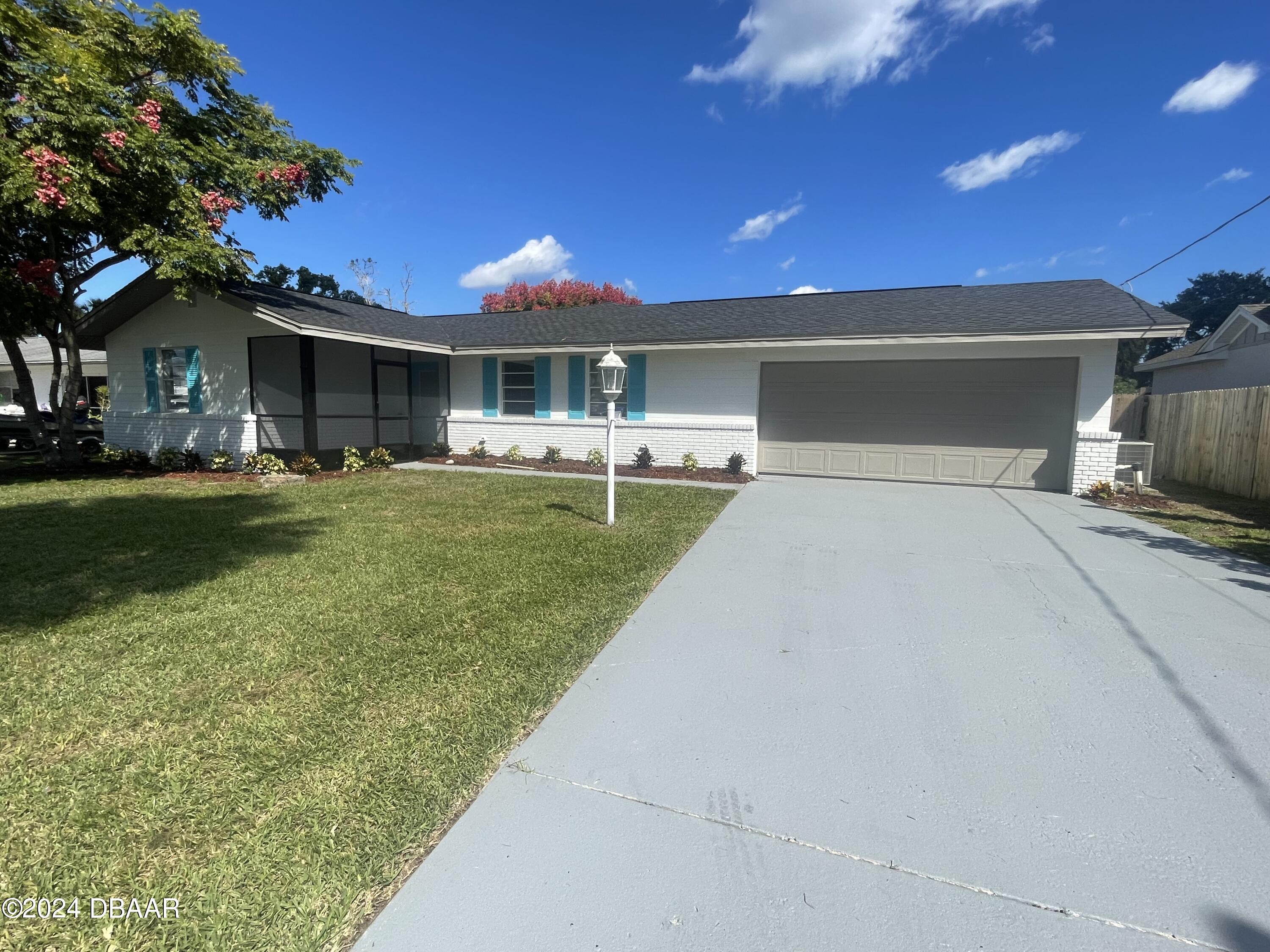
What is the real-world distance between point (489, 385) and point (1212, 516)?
43.1 feet

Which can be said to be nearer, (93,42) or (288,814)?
(288,814)

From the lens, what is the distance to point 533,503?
8523 millimetres

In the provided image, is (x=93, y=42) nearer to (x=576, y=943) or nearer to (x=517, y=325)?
(x=517, y=325)

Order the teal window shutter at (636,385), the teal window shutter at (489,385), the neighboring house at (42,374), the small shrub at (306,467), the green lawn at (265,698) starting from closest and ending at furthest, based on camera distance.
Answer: the green lawn at (265,698), the small shrub at (306,467), the teal window shutter at (636,385), the teal window shutter at (489,385), the neighboring house at (42,374)

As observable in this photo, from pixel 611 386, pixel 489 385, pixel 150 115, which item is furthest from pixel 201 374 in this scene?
pixel 611 386

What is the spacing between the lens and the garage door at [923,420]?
409 inches

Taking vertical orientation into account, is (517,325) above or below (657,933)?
above

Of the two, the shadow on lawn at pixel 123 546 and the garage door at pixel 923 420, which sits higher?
the garage door at pixel 923 420

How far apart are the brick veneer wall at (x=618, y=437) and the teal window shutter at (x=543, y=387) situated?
0.23 meters

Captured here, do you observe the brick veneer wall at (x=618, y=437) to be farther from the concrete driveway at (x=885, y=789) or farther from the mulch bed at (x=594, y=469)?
the concrete driveway at (x=885, y=789)

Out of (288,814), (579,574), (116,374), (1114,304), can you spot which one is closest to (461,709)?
(288,814)

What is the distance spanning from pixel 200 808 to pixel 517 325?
44.1ft

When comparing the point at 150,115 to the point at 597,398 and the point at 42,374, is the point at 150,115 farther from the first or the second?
the point at 42,374

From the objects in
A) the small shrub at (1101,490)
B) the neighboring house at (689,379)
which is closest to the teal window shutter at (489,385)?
the neighboring house at (689,379)
